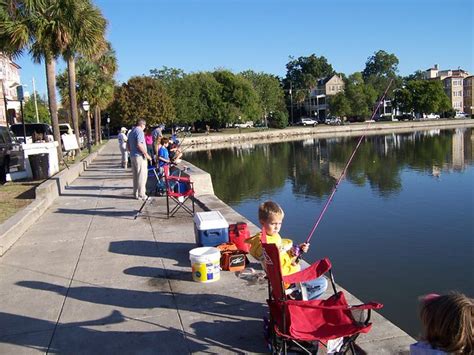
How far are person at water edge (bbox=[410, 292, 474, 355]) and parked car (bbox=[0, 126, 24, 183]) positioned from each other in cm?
1508

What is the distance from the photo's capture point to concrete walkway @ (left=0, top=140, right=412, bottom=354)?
13.2 feet

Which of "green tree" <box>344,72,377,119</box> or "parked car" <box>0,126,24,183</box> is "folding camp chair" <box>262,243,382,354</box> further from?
"green tree" <box>344,72,377,119</box>

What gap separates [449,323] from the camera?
2.13m

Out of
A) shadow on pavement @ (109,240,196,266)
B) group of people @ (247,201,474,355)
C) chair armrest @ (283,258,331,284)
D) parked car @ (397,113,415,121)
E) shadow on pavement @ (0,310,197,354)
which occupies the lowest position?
shadow on pavement @ (0,310,197,354)

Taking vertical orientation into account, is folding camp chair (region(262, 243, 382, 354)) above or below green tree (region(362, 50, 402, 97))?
below

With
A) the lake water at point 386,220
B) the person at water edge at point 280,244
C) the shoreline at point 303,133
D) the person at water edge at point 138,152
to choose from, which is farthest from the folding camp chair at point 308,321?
the shoreline at point 303,133

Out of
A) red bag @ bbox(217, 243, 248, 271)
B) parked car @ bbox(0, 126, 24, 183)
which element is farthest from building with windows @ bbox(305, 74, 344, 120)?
red bag @ bbox(217, 243, 248, 271)

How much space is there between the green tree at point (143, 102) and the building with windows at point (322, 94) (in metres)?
51.8

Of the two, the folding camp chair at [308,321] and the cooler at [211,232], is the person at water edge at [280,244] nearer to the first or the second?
the folding camp chair at [308,321]

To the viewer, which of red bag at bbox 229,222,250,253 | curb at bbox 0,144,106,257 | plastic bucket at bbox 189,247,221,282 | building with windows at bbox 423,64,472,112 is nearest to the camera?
plastic bucket at bbox 189,247,221,282

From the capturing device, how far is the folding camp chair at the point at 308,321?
10.7ft

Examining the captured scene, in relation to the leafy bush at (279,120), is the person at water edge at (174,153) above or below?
below

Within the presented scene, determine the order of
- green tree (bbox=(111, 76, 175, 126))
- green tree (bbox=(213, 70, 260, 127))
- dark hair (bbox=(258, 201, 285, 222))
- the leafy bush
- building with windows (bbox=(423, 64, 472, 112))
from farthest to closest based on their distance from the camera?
building with windows (bbox=(423, 64, 472, 112)) < the leafy bush < green tree (bbox=(213, 70, 260, 127)) < green tree (bbox=(111, 76, 175, 126)) < dark hair (bbox=(258, 201, 285, 222))

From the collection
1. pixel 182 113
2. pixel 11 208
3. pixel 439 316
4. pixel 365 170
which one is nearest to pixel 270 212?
pixel 439 316
